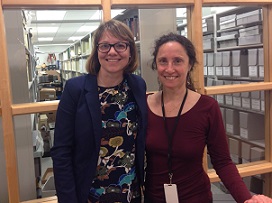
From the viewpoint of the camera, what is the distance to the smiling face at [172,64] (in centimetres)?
123

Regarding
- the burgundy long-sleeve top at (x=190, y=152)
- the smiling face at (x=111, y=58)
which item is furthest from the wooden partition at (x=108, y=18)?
the burgundy long-sleeve top at (x=190, y=152)

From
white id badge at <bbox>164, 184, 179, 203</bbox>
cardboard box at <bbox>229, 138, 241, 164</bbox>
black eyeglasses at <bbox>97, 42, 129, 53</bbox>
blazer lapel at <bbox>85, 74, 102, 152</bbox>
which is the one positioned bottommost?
cardboard box at <bbox>229, 138, 241, 164</bbox>

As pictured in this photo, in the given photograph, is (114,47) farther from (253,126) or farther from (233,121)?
(233,121)

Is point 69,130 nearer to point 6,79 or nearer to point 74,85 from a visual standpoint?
point 74,85

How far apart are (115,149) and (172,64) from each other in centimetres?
42

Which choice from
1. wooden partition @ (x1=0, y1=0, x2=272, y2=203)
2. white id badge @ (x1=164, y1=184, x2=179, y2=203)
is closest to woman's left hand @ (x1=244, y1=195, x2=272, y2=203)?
white id badge @ (x1=164, y1=184, x2=179, y2=203)

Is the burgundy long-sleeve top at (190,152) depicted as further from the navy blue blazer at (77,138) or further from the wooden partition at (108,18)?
the wooden partition at (108,18)

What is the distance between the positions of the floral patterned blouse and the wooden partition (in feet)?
1.07

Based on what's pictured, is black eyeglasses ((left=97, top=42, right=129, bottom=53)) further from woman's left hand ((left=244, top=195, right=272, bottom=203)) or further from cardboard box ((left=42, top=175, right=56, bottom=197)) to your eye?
cardboard box ((left=42, top=175, right=56, bottom=197))

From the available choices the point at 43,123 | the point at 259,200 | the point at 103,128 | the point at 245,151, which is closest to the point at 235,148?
the point at 245,151

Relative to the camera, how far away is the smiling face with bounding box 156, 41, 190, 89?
123cm

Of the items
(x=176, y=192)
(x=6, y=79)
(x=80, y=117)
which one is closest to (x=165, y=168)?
(x=176, y=192)

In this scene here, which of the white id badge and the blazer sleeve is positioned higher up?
the blazer sleeve

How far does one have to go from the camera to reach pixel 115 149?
1220mm
